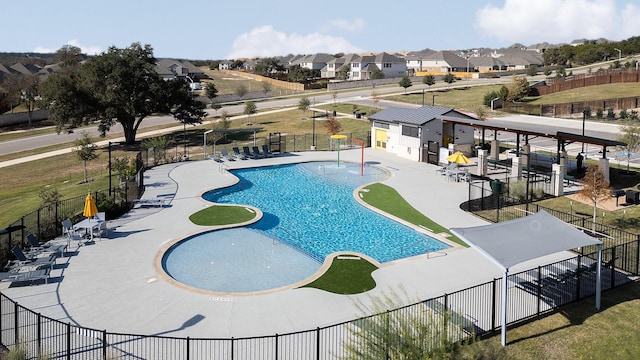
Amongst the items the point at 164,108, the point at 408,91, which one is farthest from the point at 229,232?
the point at 408,91

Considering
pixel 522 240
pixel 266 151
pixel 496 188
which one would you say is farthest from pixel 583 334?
pixel 266 151

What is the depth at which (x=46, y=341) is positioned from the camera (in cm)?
1340

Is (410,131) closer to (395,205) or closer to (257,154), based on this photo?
(257,154)

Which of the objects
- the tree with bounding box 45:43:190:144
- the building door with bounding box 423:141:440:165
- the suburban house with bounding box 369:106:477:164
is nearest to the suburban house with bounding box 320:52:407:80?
the tree with bounding box 45:43:190:144

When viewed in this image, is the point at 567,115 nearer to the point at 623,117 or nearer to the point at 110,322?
the point at 623,117

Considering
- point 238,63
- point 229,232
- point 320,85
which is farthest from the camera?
point 238,63

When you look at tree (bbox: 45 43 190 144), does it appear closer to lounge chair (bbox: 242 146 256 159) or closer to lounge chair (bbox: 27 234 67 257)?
lounge chair (bbox: 242 146 256 159)

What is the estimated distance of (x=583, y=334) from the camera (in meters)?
14.1

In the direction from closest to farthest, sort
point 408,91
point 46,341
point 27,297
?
point 46,341, point 27,297, point 408,91

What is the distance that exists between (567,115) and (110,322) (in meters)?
57.0

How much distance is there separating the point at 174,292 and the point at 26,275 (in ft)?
16.7

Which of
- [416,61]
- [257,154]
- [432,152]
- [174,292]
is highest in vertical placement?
[416,61]

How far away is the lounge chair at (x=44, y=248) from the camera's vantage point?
19891 millimetres

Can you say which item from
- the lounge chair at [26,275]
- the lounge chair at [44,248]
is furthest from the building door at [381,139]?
the lounge chair at [26,275]
